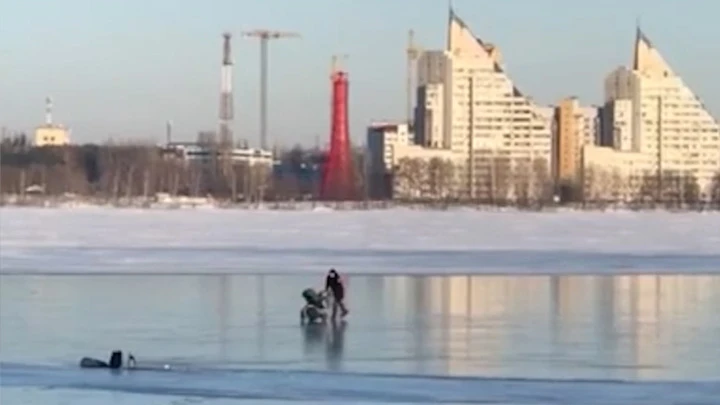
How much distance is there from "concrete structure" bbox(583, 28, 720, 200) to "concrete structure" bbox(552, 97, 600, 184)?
1647mm

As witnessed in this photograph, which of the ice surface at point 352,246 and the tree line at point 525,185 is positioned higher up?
the tree line at point 525,185

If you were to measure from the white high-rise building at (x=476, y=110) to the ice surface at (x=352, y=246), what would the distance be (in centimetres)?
8323

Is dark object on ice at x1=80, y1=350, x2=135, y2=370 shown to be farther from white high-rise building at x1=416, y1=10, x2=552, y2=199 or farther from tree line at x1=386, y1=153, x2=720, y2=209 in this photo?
white high-rise building at x1=416, y1=10, x2=552, y2=199

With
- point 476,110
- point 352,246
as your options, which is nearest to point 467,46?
point 476,110

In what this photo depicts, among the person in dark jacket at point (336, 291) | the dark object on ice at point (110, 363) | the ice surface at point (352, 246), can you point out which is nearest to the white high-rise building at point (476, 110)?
the ice surface at point (352, 246)

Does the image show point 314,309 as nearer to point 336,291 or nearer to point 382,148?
point 336,291

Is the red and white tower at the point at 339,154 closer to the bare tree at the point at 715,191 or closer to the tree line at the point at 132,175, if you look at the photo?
the tree line at the point at 132,175

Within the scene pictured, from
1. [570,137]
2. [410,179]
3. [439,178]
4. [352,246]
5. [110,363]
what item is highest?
[570,137]

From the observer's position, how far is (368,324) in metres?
18.8

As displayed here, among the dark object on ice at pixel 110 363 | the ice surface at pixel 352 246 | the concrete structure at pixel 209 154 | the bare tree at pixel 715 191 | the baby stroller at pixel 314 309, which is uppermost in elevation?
the concrete structure at pixel 209 154

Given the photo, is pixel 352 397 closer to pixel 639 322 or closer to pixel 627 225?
pixel 639 322

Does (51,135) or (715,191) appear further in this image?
(51,135)

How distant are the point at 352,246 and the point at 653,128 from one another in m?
116

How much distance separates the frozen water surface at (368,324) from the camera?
43.9 feet
